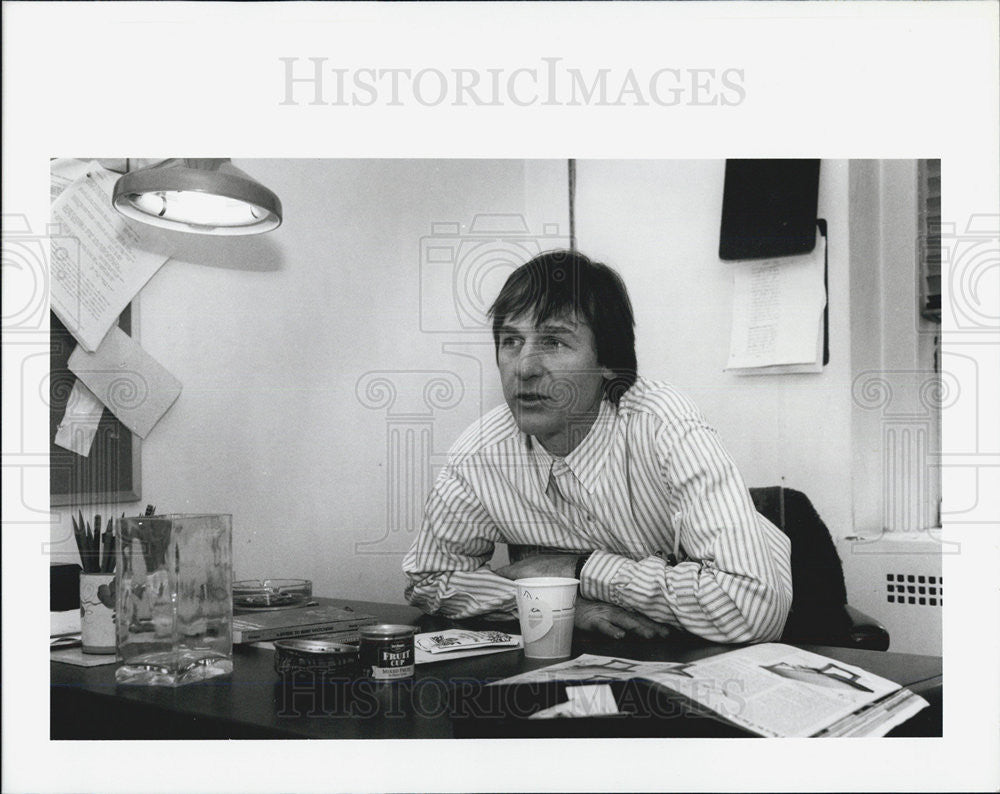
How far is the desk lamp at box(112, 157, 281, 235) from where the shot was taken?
4.77ft

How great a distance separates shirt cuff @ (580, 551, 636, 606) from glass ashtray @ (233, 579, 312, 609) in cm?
44

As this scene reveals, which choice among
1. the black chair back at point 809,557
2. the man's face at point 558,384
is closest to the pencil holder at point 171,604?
the man's face at point 558,384

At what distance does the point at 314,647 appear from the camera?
118 centimetres

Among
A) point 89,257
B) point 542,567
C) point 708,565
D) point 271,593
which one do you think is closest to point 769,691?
point 708,565

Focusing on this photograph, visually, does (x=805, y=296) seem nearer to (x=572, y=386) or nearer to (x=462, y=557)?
(x=572, y=386)

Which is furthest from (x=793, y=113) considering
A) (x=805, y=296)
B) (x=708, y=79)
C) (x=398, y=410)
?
(x=398, y=410)

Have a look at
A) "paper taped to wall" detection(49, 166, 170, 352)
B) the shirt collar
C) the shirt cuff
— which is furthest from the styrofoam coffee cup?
"paper taped to wall" detection(49, 166, 170, 352)

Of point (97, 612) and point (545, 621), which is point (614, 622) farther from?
point (97, 612)

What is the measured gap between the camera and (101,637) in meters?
1.28

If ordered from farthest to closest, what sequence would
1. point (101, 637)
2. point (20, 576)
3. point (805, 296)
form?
point (805, 296) < point (20, 576) < point (101, 637)

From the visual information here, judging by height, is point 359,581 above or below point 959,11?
below

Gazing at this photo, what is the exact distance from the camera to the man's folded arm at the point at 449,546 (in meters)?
1.48

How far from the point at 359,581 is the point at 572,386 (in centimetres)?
45

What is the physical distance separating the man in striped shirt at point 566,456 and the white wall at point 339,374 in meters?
0.04
